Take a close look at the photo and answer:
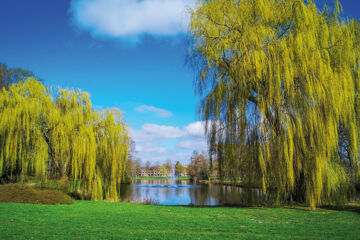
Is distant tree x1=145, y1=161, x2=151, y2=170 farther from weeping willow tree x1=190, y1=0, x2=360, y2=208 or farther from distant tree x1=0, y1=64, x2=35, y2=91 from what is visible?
weeping willow tree x1=190, y1=0, x2=360, y2=208

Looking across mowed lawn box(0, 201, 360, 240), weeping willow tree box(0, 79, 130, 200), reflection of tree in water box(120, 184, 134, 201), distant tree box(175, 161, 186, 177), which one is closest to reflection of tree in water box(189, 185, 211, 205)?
reflection of tree in water box(120, 184, 134, 201)

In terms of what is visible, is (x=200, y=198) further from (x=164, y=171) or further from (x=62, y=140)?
(x=164, y=171)

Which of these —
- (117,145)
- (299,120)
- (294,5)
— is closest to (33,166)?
(117,145)

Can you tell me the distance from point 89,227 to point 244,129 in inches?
254

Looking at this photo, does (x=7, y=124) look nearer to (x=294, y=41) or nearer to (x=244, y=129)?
(x=244, y=129)

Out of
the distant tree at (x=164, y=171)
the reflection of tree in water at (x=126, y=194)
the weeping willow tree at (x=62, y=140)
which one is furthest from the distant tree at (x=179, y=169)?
the weeping willow tree at (x=62, y=140)

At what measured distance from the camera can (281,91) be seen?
925cm

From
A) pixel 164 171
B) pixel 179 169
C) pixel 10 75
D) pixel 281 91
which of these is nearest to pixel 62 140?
pixel 281 91

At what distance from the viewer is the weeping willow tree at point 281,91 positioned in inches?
353

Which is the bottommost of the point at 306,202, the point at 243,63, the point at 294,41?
the point at 306,202

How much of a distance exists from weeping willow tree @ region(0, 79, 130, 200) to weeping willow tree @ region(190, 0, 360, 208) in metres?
6.68

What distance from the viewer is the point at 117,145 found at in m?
14.4

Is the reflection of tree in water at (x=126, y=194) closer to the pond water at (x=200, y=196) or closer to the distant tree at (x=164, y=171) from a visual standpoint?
the pond water at (x=200, y=196)

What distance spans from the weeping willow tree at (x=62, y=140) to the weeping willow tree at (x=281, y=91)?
6.68 metres
